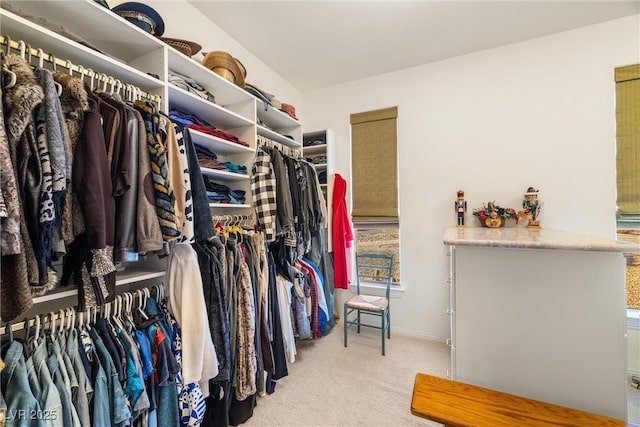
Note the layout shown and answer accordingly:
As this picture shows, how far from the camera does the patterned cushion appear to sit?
242 centimetres

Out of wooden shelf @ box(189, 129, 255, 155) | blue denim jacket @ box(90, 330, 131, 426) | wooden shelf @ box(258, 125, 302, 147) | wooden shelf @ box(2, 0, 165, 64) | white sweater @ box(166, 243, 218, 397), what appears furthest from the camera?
wooden shelf @ box(258, 125, 302, 147)

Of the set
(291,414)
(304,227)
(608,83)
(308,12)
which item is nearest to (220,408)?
(291,414)

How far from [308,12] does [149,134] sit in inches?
61.6

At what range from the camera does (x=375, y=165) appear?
9.43 ft

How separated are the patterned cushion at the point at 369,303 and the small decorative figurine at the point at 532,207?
1.43 m

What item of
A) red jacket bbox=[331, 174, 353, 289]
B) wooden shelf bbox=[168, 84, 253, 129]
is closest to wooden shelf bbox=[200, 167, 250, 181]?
wooden shelf bbox=[168, 84, 253, 129]

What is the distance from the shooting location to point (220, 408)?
1.45 meters

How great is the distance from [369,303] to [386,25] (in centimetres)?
242

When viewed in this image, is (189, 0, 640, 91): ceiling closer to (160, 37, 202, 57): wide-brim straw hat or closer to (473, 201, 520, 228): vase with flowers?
(160, 37, 202, 57): wide-brim straw hat

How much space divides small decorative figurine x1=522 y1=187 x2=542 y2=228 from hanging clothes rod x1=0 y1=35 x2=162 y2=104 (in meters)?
2.82

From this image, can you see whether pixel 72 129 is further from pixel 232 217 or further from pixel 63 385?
pixel 232 217

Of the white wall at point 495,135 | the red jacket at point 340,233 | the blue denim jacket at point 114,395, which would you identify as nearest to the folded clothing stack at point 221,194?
the blue denim jacket at point 114,395

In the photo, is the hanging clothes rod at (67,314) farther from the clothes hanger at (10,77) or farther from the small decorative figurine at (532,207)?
the small decorative figurine at (532,207)

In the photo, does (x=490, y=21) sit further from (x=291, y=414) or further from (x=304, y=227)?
(x=291, y=414)
